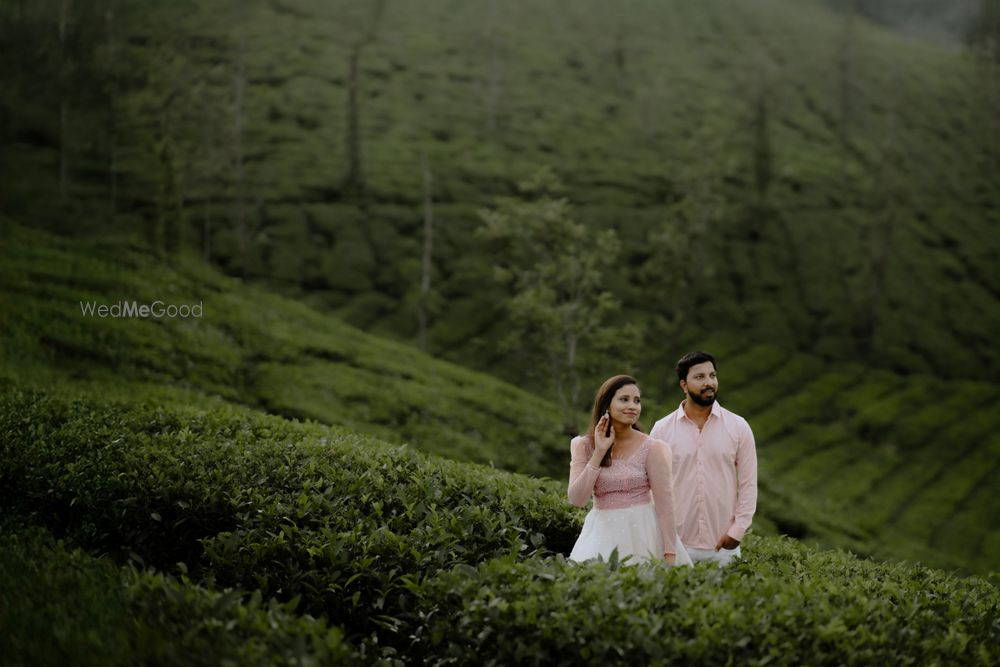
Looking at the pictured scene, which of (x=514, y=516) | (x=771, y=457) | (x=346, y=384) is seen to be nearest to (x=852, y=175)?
(x=771, y=457)

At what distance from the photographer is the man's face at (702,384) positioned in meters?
8.48

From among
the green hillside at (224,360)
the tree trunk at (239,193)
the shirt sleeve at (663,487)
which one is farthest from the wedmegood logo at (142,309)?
the tree trunk at (239,193)

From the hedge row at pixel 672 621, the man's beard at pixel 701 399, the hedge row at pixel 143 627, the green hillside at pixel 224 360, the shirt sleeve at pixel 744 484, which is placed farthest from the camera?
the green hillside at pixel 224 360

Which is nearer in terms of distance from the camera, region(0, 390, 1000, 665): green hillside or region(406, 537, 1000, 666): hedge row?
region(0, 390, 1000, 665): green hillside

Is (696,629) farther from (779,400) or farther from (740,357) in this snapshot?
(740,357)

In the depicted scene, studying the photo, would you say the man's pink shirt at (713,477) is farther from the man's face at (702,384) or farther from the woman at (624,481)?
the woman at (624,481)

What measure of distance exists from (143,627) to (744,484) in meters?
5.90

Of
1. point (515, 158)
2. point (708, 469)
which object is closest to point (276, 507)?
point (708, 469)

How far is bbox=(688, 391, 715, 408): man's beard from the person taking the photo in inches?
335

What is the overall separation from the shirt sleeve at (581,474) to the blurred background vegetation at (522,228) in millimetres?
14874

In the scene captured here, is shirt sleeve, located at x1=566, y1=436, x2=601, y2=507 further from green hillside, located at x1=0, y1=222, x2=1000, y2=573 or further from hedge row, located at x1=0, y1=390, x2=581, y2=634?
green hillside, located at x1=0, y1=222, x2=1000, y2=573

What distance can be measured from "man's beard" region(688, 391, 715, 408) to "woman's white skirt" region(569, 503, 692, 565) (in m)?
1.27

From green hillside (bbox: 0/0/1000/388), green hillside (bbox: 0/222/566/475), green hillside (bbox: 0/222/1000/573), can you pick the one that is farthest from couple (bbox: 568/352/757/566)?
green hillside (bbox: 0/0/1000/388)

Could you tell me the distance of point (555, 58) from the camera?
94438 mm
